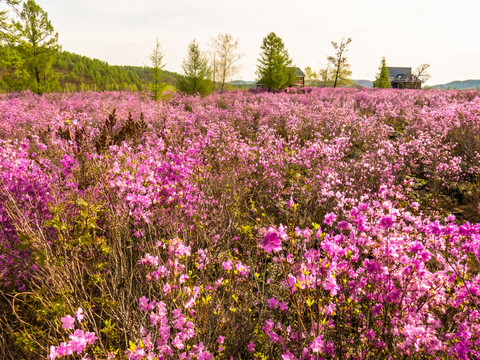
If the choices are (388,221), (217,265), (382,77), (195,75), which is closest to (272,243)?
(388,221)

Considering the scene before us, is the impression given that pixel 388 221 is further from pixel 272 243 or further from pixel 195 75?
pixel 195 75

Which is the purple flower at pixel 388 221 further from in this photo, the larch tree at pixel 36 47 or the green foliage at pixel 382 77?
the green foliage at pixel 382 77

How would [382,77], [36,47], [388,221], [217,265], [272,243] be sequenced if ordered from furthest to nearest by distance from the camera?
[382,77] < [36,47] < [217,265] < [388,221] < [272,243]

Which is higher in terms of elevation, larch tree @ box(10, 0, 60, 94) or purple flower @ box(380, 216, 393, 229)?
larch tree @ box(10, 0, 60, 94)

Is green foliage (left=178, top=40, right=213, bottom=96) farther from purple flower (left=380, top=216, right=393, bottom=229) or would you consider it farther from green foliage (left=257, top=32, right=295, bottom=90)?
purple flower (left=380, top=216, right=393, bottom=229)

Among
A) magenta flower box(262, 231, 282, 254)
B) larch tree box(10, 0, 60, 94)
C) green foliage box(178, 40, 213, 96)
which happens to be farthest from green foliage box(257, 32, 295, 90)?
magenta flower box(262, 231, 282, 254)

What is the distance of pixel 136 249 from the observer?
10.5 feet

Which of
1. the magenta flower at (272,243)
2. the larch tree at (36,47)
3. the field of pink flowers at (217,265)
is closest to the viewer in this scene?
the magenta flower at (272,243)

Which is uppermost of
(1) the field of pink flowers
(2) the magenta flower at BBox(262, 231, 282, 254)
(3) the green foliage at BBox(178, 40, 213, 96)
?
(3) the green foliage at BBox(178, 40, 213, 96)

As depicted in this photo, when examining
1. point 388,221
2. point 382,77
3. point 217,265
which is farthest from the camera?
point 382,77

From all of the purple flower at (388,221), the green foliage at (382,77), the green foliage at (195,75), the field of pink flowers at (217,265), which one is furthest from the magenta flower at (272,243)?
the green foliage at (382,77)

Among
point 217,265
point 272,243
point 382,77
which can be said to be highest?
point 382,77

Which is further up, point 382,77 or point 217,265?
point 382,77

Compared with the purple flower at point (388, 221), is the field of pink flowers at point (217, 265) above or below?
below
